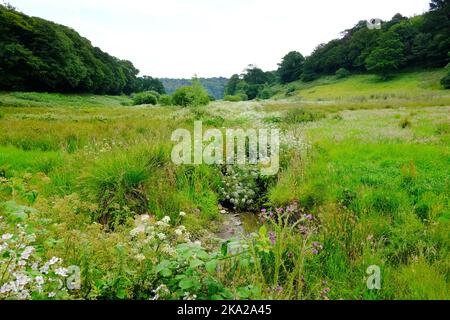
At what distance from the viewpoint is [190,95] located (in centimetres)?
2881

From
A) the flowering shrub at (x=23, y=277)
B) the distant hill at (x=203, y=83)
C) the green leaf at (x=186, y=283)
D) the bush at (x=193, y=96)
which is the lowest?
the green leaf at (x=186, y=283)

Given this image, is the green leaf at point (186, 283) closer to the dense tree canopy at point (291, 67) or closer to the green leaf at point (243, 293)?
the green leaf at point (243, 293)

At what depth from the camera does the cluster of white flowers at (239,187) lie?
581 cm

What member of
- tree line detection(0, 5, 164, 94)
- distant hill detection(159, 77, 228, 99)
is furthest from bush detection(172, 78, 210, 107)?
distant hill detection(159, 77, 228, 99)

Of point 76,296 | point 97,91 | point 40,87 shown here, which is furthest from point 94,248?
point 97,91

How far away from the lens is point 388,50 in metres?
62.2

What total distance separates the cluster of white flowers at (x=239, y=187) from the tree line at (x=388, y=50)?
156 ft

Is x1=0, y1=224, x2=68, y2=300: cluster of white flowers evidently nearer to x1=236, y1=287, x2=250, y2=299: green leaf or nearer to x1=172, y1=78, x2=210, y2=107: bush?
x1=236, y1=287, x2=250, y2=299: green leaf

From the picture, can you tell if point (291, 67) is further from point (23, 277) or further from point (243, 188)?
point (23, 277)

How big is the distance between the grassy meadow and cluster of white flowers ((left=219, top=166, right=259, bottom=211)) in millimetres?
35

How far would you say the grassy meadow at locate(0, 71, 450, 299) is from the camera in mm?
2523

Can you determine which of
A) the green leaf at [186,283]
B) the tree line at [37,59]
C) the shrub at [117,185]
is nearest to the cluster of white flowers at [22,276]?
the green leaf at [186,283]

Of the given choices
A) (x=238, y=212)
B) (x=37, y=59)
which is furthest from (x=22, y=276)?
(x=37, y=59)

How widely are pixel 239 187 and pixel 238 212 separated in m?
0.60
